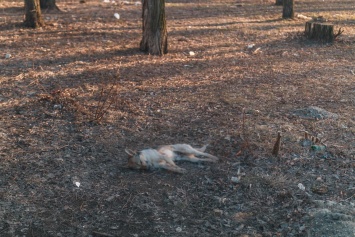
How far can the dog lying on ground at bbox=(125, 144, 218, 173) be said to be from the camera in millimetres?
4906

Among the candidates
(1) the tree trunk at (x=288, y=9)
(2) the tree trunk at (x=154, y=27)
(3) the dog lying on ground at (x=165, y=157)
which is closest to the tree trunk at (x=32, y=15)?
(2) the tree trunk at (x=154, y=27)

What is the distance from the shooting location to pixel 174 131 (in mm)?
5863

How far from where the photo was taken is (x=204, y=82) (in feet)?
25.4

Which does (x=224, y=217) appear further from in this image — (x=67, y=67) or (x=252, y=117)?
(x=67, y=67)

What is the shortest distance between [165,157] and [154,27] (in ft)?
14.5

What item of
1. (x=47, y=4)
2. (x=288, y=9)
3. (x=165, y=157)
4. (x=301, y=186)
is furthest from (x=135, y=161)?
(x=288, y=9)

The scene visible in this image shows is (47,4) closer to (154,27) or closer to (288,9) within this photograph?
(154,27)

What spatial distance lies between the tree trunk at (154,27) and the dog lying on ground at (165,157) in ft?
13.7

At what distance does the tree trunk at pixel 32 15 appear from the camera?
1055 cm

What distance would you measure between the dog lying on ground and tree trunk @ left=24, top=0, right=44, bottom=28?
6.77 meters

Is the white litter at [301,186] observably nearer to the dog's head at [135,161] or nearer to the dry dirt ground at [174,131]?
the dry dirt ground at [174,131]

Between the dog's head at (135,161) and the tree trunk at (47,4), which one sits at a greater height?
the tree trunk at (47,4)

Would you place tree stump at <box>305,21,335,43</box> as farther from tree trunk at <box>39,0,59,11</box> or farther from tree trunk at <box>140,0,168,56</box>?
tree trunk at <box>39,0,59,11</box>

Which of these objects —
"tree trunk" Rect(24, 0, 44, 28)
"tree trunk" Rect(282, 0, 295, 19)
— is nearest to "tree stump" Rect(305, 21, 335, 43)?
"tree trunk" Rect(282, 0, 295, 19)
